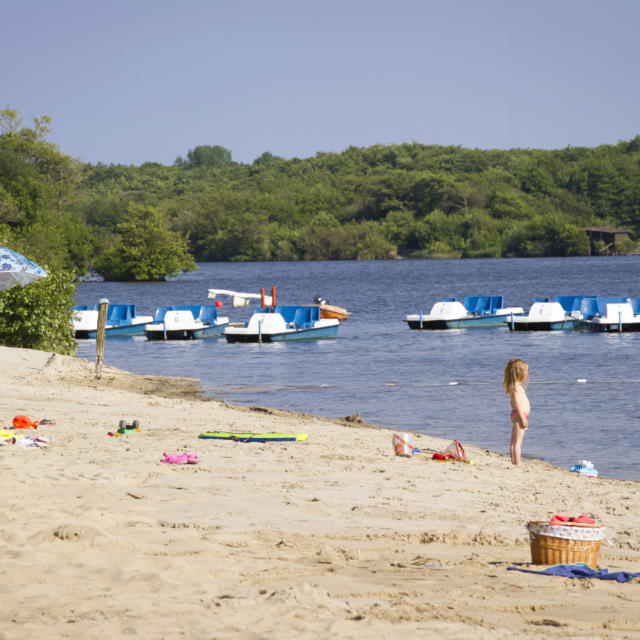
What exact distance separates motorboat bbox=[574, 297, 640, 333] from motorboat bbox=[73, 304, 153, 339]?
17.5 m

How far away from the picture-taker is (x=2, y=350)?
856 inches

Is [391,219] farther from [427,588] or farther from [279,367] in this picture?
[427,588]

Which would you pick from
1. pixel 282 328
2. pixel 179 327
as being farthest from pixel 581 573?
pixel 179 327

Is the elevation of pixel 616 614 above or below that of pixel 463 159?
below

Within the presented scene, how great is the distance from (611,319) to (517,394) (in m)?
26.2

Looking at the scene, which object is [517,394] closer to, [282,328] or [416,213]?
[282,328]

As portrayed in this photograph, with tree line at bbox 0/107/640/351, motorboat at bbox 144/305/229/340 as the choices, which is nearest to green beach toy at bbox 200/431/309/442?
motorboat at bbox 144/305/229/340

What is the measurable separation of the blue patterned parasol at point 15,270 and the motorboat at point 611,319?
27.0 metres

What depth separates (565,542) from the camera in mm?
6457

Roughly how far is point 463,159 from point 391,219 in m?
36.1

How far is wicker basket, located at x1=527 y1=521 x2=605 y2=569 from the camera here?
6438 millimetres

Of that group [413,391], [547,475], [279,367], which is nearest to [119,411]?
[547,475]

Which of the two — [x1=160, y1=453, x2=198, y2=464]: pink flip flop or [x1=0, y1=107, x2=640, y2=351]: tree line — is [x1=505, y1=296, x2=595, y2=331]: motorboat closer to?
[x1=160, y1=453, x2=198, y2=464]: pink flip flop

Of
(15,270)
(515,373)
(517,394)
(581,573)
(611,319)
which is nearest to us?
(581,573)
